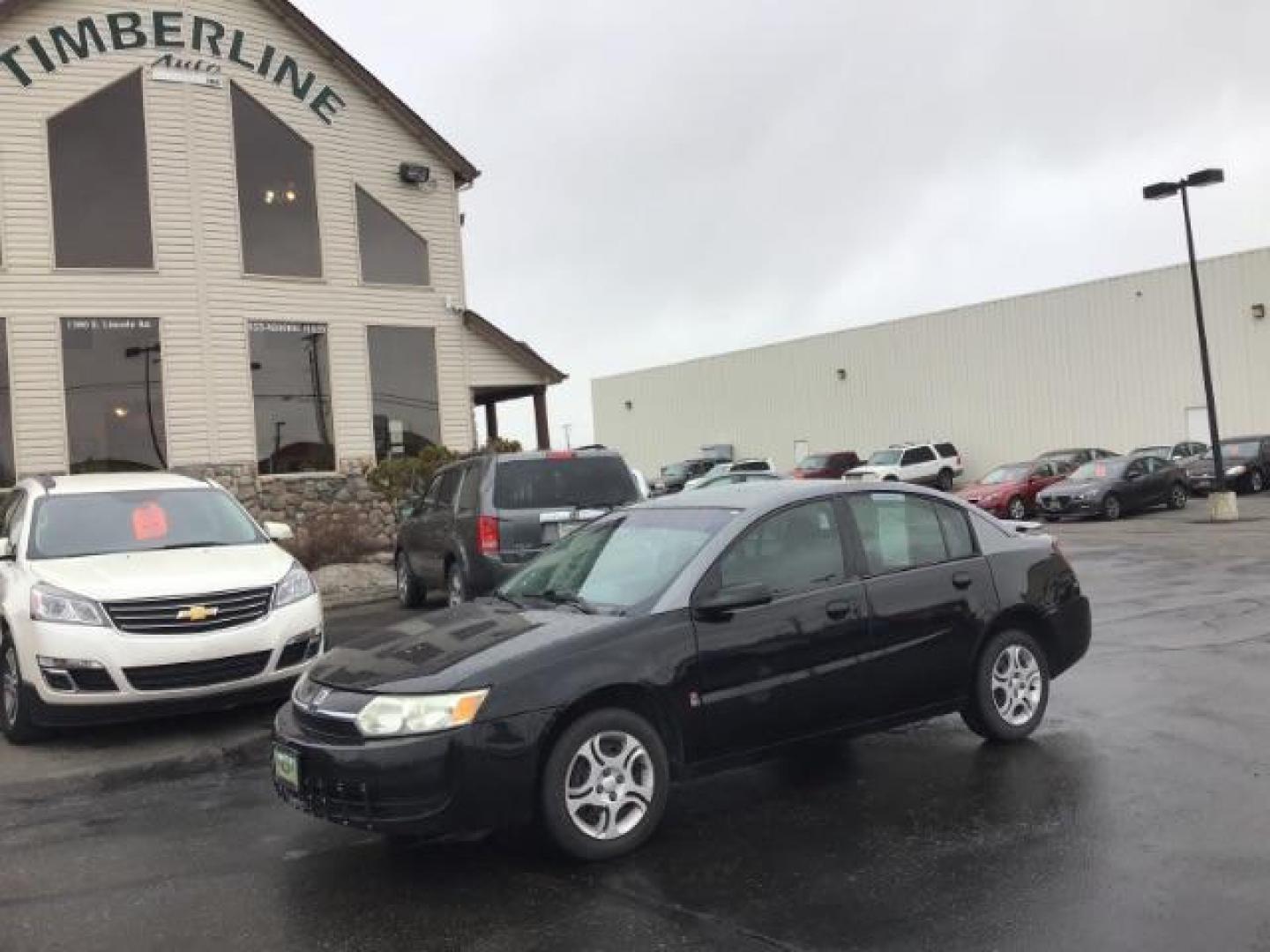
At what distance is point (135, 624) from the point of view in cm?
738

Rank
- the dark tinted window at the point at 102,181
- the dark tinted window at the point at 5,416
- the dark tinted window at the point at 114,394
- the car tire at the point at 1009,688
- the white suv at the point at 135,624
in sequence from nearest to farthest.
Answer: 1. the car tire at the point at 1009,688
2. the white suv at the point at 135,624
3. the dark tinted window at the point at 5,416
4. the dark tinted window at the point at 114,394
5. the dark tinted window at the point at 102,181

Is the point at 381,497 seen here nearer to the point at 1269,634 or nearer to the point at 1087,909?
the point at 1269,634

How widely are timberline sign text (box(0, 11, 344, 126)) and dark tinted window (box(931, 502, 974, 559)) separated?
17.4 meters

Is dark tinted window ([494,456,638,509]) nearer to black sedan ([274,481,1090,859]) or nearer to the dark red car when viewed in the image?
black sedan ([274,481,1090,859])

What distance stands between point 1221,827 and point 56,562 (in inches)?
279

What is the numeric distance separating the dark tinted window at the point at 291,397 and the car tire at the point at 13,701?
12.2m

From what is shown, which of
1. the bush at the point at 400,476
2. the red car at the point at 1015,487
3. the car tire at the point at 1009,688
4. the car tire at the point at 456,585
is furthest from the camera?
the red car at the point at 1015,487

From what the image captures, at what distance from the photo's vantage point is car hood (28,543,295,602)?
7453 mm

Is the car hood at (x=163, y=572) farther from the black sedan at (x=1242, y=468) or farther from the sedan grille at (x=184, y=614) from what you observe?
the black sedan at (x=1242, y=468)

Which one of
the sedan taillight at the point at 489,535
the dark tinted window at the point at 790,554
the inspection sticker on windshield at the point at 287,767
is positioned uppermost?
the sedan taillight at the point at 489,535

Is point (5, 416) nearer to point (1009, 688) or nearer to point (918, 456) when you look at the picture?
point (1009, 688)

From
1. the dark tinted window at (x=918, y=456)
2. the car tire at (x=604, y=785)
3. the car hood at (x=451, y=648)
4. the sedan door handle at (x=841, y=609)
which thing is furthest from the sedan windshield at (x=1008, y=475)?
the car tire at (x=604, y=785)

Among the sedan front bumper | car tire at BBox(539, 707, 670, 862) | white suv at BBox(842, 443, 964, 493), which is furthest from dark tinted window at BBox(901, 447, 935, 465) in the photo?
the sedan front bumper

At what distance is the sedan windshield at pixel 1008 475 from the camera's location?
1170 inches
